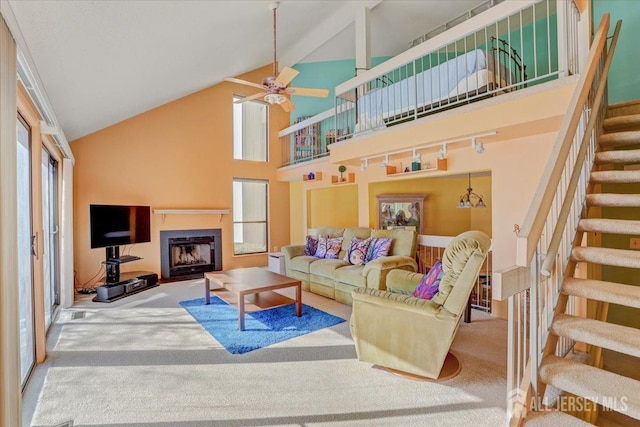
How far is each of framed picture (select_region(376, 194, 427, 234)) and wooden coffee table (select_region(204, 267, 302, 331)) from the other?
10.1ft

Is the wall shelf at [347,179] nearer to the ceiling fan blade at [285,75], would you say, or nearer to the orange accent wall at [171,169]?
the orange accent wall at [171,169]

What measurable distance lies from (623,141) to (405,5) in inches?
156

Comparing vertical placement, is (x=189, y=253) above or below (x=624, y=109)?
below

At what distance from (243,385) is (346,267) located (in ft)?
7.95

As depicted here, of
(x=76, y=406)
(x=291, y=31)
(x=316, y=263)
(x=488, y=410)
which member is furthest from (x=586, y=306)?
(x=291, y=31)

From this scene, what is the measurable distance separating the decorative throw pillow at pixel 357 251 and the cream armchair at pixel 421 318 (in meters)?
2.06

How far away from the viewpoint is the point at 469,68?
12.0 feet

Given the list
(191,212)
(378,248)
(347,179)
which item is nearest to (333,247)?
(378,248)

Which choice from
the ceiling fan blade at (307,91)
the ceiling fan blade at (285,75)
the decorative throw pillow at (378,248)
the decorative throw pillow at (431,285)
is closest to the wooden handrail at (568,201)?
the decorative throw pillow at (431,285)

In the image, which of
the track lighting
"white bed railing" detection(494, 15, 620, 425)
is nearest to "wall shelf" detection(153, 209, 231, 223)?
the track lighting

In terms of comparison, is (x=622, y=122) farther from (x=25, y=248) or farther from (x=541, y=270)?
(x=25, y=248)

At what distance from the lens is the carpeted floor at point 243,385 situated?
212cm

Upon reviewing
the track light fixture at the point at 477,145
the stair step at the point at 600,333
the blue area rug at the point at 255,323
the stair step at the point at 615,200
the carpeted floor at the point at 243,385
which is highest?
the track light fixture at the point at 477,145

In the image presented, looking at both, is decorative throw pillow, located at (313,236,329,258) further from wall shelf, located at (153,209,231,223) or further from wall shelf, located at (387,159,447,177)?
wall shelf, located at (153,209,231,223)
